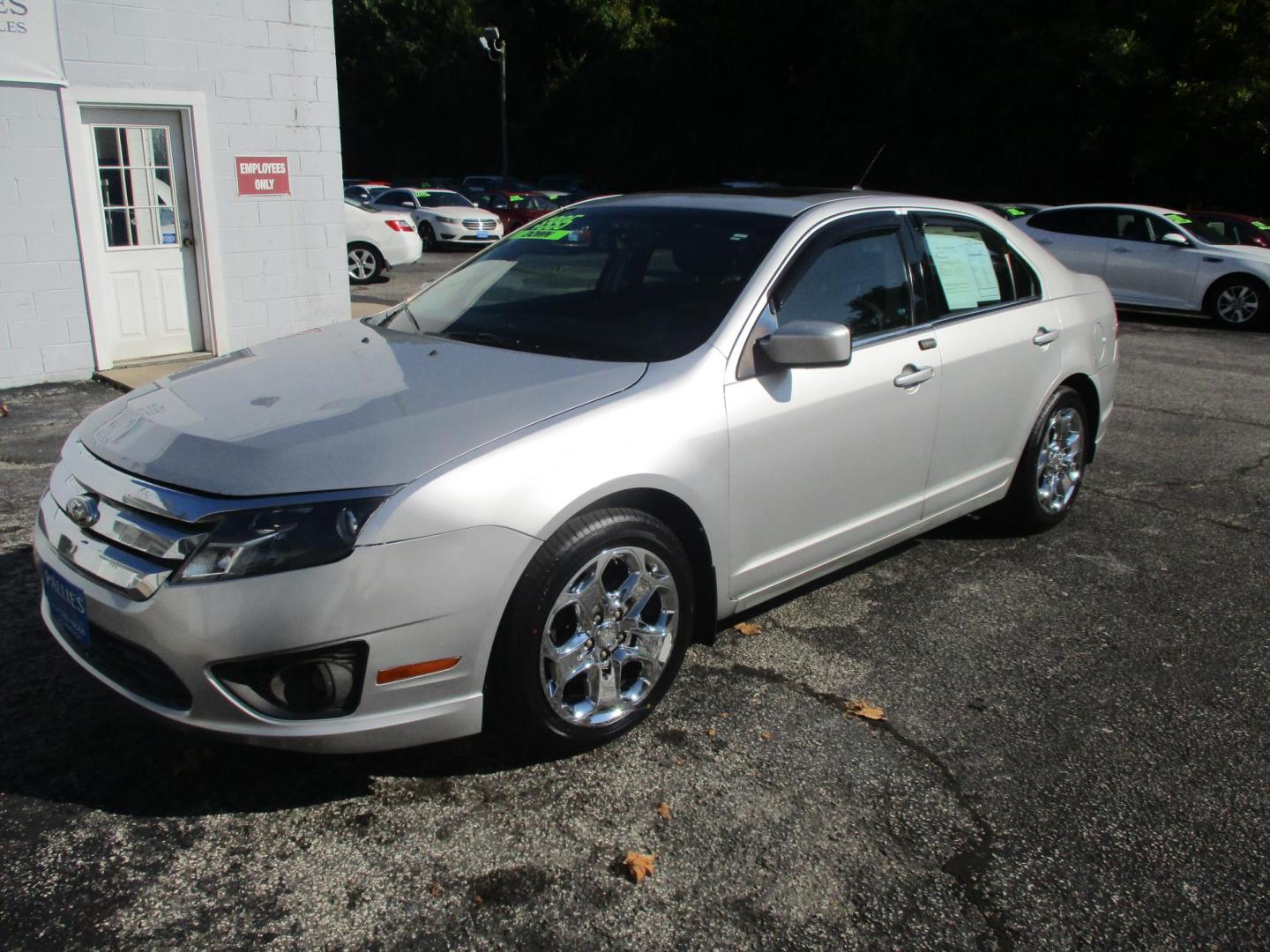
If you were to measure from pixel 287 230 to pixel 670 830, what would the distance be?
8.67 m

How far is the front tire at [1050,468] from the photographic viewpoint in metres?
5.04

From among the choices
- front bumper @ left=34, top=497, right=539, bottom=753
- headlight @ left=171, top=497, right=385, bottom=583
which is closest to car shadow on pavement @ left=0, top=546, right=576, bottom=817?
front bumper @ left=34, top=497, right=539, bottom=753

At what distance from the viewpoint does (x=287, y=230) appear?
10.2 m

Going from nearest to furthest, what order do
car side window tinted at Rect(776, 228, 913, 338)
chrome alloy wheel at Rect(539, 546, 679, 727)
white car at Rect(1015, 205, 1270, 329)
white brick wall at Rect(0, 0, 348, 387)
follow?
chrome alloy wheel at Rect(539, 546, 679, 727)
car side window tinted at Rect(776, 228, 913, 338)
white brick wall at Rect(0, 0, 348, 387)
white car at Rect(1015, 205, 1270, 329)

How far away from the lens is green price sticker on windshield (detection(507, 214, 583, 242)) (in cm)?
442

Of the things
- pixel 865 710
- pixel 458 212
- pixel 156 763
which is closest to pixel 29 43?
pixel 156 763

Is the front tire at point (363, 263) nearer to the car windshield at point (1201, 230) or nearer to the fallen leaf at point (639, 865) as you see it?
the car windshield at point (1201, 230)

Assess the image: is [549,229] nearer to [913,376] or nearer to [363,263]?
[913,376]

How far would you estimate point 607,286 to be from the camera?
400 centimetres

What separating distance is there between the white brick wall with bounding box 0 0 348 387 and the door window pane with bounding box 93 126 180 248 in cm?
39

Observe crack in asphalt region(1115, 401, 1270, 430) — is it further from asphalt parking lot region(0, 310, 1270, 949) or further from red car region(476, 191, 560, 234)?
red car region(476, 191, 560, 234)

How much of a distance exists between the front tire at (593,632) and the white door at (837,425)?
0.36 metres

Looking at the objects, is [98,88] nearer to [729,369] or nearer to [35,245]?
[35,245]

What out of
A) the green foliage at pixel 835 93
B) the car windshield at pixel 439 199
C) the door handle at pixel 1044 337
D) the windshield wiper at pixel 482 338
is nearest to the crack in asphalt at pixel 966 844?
the windshield wiper at pixel 482 338
